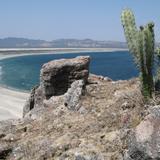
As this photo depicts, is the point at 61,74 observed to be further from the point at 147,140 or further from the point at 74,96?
the point at 147,140

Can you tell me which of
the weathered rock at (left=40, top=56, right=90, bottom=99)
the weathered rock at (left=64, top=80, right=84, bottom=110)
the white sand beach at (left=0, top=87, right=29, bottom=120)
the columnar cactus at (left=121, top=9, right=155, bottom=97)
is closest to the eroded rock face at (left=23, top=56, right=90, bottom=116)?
the weathered rock at (left=40, top=56, right=90, bottom=99)

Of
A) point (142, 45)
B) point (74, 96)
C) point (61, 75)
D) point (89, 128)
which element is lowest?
point (89, 128)

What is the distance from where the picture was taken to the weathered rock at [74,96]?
772 inches

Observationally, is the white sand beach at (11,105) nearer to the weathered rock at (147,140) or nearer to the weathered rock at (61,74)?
the weathered rock at (61,74)

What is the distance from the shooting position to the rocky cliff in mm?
12867

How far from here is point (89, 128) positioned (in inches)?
647

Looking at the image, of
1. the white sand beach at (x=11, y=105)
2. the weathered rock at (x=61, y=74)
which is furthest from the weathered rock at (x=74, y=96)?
the white sand beach at (x=11, y=105)

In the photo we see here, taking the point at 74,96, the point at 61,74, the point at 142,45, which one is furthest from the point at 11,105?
the point at 142,45

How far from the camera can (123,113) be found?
645 inches

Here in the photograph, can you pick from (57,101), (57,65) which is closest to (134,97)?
(57,101)

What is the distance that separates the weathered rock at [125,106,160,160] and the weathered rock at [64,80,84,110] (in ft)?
21.7

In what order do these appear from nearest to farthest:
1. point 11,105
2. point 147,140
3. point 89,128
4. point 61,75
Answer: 1. point 147,140
2. point 89,128
3. point 61,75
4. point 11,105

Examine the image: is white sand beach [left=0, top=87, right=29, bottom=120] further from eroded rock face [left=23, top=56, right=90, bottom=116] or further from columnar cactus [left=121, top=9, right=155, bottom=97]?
columnar cactus [left=121, top=9, right=155, bottom=97]

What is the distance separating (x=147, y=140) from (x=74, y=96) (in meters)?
8.05
